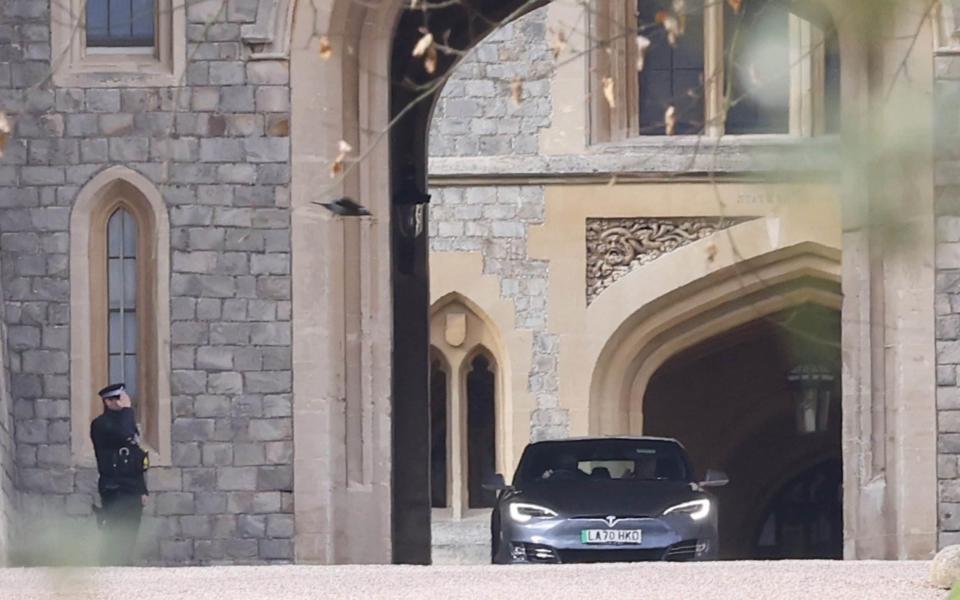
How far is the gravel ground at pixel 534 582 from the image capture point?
33.0ft

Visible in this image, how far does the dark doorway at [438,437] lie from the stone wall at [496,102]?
204cm

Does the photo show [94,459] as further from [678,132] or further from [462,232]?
[678,132]

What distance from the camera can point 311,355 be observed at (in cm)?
1347

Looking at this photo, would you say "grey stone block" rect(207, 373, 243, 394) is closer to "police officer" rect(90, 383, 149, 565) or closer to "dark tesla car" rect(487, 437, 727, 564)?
"police officer" rect(90, 383, 149, 565)

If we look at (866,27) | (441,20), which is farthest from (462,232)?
(866,27)

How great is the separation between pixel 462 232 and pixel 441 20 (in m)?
4.83

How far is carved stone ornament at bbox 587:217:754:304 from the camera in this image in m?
20.2

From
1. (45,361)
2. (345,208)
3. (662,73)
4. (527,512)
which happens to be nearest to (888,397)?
(527,512)

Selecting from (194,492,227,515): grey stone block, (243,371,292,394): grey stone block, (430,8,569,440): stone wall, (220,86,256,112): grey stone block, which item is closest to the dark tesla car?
(243,371,292,394): grey stone block

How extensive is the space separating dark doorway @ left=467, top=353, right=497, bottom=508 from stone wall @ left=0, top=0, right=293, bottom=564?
7818 mm


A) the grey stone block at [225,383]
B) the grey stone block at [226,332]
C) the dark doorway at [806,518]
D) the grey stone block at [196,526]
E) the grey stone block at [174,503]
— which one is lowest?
the dark doorway at [806,518]

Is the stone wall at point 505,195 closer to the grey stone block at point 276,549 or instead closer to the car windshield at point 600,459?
the car windshield at point 600,459

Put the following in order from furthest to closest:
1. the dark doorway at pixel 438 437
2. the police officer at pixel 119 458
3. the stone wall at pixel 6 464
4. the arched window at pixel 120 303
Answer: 1. the dark doorway at pixel 438 437
2. the arched window at pixel 120 303
3. the stone wall at pixel 6 464
4. the police officer at pixel 119 458

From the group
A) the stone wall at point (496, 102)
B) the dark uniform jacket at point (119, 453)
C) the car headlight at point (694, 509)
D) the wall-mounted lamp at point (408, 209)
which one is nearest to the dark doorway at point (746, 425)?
the stone wall at point (496, 102)
